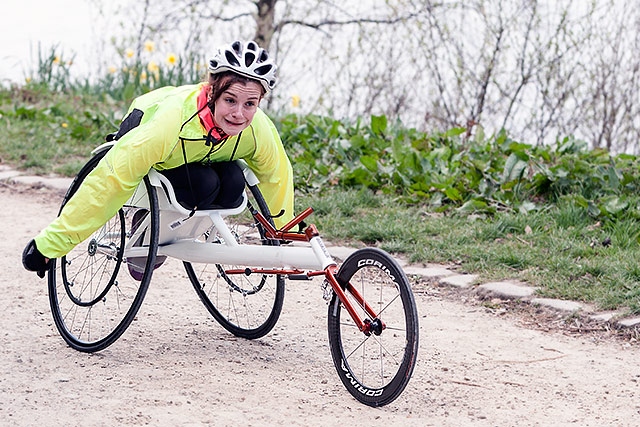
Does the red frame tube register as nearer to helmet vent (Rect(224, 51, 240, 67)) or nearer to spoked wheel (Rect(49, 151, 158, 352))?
spoked wheel (Rect(49, 151, 158, 352))

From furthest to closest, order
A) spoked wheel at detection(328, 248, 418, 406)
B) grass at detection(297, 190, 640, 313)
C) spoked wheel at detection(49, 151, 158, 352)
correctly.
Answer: grass at detection(297, 190, 640, 313), spoked wheel at detection(49, 151, 158, 352), spoked wheel at detection(328, 248, 418, 406)

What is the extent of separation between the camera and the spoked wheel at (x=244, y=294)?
4363 mm

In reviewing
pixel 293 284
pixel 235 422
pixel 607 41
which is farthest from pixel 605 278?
pixel 607 41

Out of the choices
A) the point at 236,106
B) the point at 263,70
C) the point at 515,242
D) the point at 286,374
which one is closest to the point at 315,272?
the point at 286,374

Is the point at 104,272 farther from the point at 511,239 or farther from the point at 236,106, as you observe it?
the point at 511,239

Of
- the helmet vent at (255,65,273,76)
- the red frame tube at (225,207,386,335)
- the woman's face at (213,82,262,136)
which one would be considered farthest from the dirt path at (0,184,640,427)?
the helmet vent at (255,65,273,76)

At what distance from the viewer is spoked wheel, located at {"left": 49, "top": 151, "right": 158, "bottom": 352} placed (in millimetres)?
3941

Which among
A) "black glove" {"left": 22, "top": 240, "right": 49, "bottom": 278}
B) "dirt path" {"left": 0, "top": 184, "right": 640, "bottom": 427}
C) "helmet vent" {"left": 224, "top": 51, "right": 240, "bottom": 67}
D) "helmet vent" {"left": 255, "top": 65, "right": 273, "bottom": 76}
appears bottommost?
"dirt path" {"left": 0, "top": 184, "right": 640, "bottom": 427}

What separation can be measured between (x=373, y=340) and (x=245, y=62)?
4.54 feet

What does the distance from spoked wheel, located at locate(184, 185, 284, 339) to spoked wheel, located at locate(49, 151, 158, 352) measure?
17.1 inches

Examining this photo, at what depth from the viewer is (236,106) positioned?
3770 millimetres

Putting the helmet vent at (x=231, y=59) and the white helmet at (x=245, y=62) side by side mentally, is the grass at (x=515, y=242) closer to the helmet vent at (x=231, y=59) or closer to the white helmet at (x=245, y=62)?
the white helmet at (x=245, y=62)

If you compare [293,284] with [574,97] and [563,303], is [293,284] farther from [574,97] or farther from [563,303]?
[574,97]

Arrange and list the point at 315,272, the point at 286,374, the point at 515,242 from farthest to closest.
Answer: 1. the point at 515,242
2. the point at 286,374
3. the point at 315,272
